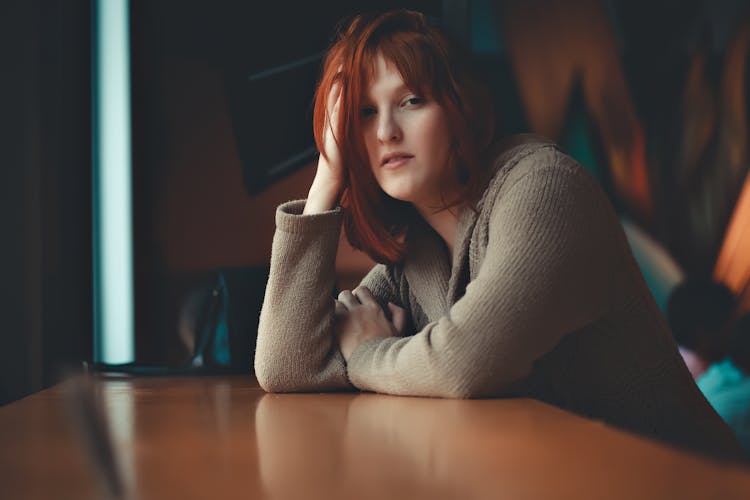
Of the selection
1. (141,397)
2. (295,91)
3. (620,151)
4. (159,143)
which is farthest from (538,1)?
(141,397)

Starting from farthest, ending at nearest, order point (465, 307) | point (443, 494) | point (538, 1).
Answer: point (538, 1) < point (465, 307) < point (443, 494)

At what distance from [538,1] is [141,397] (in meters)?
2.67

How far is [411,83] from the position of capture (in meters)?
1.08

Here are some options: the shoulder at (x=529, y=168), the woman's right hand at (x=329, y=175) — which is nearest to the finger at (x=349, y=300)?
the woman's right hand at (x=329, y=175)

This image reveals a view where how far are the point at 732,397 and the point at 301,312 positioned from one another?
122 cm

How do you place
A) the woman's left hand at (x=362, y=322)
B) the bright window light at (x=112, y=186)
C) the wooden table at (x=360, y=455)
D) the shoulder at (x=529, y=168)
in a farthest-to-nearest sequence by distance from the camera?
1. the bright window light at (x=112, y=186)
2. the woman's left hand at (x=362, y=322)
3. the shoulder at (x=529, y=168)
4. the wooden table at (x=360, y=455)

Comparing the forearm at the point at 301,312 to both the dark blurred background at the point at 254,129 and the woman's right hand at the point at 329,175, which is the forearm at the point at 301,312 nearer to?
the woman's right hand at the point at 329,175

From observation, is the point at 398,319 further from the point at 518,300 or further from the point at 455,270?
the point at 518,300

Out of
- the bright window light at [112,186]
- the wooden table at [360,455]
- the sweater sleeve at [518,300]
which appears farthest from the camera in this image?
the bright window light at [112,186]

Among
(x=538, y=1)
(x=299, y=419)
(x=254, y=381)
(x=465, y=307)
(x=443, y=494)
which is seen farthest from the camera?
(x=538, y=1)

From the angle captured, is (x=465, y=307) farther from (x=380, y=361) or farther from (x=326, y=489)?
(x=326, y=489)

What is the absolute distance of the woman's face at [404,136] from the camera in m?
1.10

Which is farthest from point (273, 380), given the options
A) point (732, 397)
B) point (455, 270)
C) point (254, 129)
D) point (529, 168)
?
point (254, 129)

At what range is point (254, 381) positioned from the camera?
1221 millimetres
